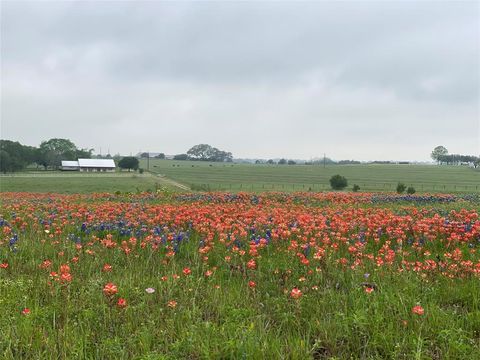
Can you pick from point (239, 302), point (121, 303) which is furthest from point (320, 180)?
point (121, 303)

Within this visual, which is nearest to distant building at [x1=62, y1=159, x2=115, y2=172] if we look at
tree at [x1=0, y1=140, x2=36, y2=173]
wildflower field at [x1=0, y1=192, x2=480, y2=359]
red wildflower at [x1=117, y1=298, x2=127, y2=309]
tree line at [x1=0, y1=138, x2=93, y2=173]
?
tree line at [x1=0, y1=138, x2=93, y2=173]

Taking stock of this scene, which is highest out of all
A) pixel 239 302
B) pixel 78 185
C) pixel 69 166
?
pixel 69 166

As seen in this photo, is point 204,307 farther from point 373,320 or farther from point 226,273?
point 373,320

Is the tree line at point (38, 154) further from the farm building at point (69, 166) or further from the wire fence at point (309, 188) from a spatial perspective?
the wire fence at point (309, 188)

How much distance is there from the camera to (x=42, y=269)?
5.06 metres

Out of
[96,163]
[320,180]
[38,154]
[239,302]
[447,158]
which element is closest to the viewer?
[239,302]

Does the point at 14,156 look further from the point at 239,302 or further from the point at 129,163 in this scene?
the point at 239,302

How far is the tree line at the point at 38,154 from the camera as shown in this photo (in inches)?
3358

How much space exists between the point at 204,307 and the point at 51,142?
14111cm

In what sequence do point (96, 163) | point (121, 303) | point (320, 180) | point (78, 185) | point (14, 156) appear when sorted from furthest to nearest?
point (96, 163), point (14, 156), point (320, 180), point (78, 185), point (121, 303)

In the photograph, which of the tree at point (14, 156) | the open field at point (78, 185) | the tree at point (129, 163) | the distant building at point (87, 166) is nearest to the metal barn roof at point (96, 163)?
the distant building at point (87, 166)

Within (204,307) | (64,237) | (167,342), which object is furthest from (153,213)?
(167,342)

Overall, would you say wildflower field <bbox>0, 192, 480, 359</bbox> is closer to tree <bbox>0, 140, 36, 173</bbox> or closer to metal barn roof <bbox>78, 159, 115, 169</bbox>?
tree <bbox>0, 140, 36, 173</bbox>

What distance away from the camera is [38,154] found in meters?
109
